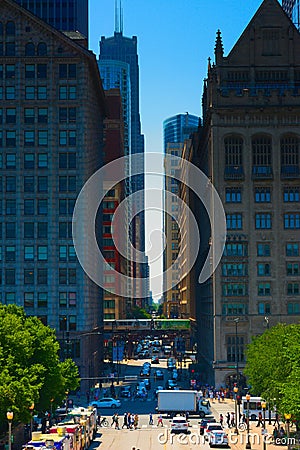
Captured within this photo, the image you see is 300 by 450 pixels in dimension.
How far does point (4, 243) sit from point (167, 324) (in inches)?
2403

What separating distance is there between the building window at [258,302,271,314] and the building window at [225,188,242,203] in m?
14.8

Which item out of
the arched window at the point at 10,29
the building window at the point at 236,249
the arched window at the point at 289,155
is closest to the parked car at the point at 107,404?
the building window at the point at 236,249

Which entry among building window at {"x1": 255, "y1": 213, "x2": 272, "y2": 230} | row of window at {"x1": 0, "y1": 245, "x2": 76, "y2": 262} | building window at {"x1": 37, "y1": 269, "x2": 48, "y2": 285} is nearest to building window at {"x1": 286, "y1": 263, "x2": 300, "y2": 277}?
building window at {"x1": 255, "y1": 213, "x2": 272, "y2": 230}

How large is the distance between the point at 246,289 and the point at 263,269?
152 inches

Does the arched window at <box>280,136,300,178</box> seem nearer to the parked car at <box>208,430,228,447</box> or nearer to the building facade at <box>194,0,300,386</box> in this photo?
the building facade at <box>194,0,300,386</box>

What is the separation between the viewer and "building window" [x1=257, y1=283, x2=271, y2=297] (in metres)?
117

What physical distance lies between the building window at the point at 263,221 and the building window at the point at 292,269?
6.11 m

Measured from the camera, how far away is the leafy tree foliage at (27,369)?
197 feet

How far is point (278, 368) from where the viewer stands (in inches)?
2879

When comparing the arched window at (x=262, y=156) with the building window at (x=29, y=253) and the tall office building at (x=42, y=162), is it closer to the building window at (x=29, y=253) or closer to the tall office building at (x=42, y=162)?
the tall office building at (x=42, y=162)

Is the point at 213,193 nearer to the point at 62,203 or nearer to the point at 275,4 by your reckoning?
the point at 62,203

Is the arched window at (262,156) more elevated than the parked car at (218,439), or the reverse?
the arched window at (262,156)

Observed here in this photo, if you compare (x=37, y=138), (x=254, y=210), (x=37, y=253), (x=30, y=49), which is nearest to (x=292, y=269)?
(x=254, y=210)

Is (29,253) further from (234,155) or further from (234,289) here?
(234,155)
